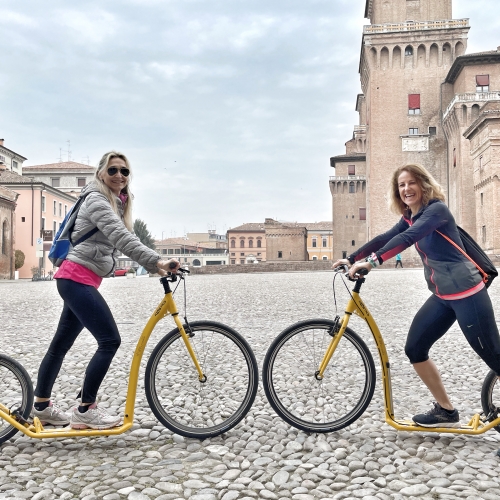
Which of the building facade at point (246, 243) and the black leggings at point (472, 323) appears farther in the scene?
the building facade at point (246, 243)

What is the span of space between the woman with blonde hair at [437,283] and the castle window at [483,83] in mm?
51083

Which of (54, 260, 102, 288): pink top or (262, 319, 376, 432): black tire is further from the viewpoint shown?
(262, 319, 376, 432): black tire

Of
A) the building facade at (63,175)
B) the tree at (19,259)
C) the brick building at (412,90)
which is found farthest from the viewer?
the building facade at (63,175)

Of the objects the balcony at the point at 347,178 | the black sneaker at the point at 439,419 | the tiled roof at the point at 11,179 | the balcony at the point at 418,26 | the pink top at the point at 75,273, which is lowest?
the black sneaker at the point at 439,419

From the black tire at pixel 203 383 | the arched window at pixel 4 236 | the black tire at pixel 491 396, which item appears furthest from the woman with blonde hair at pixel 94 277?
the arched window at pixel 4 236

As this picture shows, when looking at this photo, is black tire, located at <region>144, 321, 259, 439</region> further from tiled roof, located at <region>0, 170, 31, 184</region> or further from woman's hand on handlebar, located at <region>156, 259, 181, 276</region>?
tiled roof, located at <region>0, 170, 31, 184</region>

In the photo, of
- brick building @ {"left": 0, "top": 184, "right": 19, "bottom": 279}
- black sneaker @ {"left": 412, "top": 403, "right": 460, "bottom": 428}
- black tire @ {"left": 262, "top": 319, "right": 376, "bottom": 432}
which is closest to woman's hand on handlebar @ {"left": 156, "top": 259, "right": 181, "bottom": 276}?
black tire @ {"left": 262, "top": 319, "right": 376, "bottom": 432}

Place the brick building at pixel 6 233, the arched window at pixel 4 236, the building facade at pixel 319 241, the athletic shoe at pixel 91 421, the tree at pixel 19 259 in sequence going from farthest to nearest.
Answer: the building facade at pixel 319 241 < the tree at pixel 19 259 < the arched window at pixel 4 236 < the brick building at pixel 6 233 < the athletic shoe at pixel 91 421

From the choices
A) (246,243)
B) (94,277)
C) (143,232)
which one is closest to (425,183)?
(94,277)

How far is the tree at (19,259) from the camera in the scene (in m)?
49.1

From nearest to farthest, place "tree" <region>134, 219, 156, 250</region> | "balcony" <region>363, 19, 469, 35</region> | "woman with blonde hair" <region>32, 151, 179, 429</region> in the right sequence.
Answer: "woman with blonde hair" <region>32, 151, 179, 429</region> < "balcony" <region>363, 19, 469, 35</region> < "tree" <region>134, 219, 156, 250</region>

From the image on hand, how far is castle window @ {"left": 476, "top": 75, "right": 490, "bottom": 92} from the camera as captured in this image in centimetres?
4866

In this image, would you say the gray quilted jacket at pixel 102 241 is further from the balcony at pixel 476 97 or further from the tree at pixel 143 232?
the tree at pixel 143 232

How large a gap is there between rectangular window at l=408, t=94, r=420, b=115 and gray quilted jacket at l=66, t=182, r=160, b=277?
55456 mm
